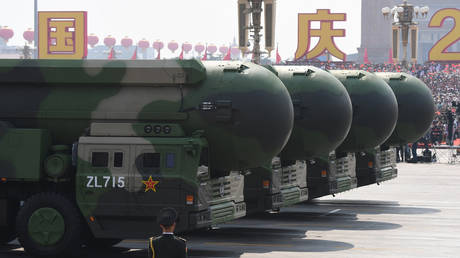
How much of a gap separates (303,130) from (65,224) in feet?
18.8

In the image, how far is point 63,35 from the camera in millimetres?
94312

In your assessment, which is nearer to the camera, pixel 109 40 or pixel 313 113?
pixel 313 113

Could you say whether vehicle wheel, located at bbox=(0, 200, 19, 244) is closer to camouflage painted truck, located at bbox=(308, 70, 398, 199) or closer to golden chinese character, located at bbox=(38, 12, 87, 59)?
camouflage painted truck, located at bbox=(308, 70, 398, 199)

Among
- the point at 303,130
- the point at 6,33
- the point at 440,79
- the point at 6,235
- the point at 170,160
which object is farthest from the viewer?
the point at 6,33

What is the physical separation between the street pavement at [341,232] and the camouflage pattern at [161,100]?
2.10m

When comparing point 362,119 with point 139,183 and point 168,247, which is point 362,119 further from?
point 168,247

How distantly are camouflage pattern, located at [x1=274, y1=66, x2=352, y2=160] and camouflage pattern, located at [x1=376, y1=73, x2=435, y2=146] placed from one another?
5.93 m

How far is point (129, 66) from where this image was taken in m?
15.2

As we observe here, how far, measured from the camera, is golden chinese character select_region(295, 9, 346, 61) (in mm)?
85500

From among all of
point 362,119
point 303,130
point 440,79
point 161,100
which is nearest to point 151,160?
point 161,100

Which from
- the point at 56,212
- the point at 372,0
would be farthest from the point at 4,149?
the point at 372,0

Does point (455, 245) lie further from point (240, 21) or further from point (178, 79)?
point (240, 21)

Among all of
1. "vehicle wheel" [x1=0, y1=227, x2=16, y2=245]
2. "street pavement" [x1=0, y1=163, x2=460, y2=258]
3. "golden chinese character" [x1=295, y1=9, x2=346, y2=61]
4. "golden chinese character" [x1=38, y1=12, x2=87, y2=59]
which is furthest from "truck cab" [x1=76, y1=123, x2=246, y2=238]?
"golden chinese character" [x1=38, y1=12, x2=87, y2=59]

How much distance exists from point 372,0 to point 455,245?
8552 cm
